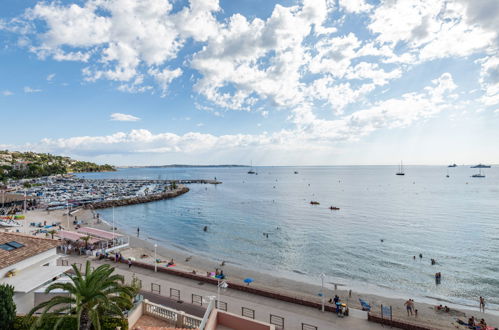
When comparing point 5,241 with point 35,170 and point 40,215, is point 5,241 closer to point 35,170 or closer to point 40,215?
point 40,215

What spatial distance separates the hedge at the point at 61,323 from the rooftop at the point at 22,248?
3.12 m

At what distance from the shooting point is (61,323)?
10.8 metres

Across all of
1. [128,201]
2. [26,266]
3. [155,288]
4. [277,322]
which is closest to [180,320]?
[277,322]

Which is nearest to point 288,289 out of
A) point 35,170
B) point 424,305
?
point 424,305

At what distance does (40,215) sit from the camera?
175 feet

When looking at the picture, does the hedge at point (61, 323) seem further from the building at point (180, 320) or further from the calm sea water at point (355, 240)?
the calm sea water at point (355, 240)

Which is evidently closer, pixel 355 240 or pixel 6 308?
pixel 6 308

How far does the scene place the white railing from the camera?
12594mm

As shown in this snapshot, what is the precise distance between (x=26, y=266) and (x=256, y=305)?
12.7 m

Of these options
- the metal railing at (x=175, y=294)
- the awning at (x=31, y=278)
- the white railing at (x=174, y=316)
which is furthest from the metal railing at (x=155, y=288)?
the awning at (x=31, y=278)

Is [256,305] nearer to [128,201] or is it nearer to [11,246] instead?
[11,246]

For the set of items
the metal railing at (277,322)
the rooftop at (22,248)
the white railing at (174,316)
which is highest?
the rooftop at (22,248)

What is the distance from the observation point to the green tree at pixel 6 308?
33.8 ft

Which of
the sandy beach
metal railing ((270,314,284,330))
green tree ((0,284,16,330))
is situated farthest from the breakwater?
metal railing ((270,314,284,330))
